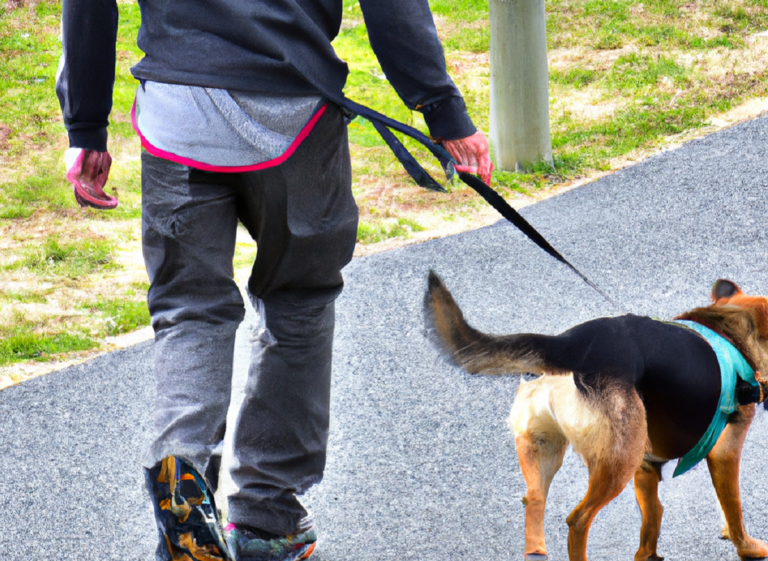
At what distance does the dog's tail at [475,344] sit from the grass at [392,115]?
2683mm

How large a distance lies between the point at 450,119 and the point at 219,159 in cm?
61

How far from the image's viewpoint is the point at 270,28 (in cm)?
212

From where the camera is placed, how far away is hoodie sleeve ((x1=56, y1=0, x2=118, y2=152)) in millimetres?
2234

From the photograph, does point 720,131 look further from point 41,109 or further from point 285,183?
point 41,109

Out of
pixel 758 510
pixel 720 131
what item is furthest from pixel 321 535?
pixel 720 131

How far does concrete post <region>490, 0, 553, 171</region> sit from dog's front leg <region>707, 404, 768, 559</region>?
4295 mm

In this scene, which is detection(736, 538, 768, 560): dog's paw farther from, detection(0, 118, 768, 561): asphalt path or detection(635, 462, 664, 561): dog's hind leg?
detection(635, 462, 664, 561): dog's hind leg

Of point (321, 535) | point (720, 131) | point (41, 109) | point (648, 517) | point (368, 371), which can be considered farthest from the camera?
point (41, 109)

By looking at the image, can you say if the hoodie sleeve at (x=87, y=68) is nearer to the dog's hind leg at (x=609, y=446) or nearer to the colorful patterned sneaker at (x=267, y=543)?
the colorful patterned sneaker at (x=267, y=543)

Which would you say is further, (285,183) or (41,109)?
(41,109)

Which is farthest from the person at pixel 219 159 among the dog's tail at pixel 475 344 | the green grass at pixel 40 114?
the green grass at pixel 40 114

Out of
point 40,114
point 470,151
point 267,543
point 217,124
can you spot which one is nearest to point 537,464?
point 267,543

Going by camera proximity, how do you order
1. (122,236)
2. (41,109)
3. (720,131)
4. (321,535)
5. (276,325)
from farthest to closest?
(41,109)
(720,131)
(122,236)
(321,535)
(276,325)

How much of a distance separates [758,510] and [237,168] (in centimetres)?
221
